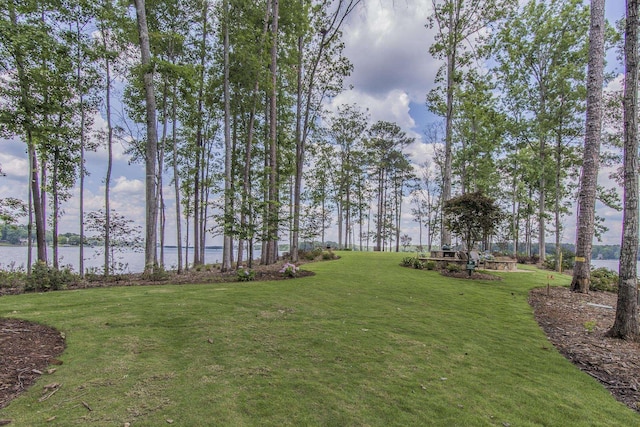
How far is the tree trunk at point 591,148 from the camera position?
7688 millimetres

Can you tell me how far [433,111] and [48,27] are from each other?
17.1m

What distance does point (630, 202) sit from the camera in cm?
453

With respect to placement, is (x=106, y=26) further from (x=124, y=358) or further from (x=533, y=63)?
(x=533, y=63)

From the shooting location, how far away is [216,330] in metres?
4.13

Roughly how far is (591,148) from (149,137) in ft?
41.5

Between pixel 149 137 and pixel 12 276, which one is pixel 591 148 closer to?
pixel 149 137

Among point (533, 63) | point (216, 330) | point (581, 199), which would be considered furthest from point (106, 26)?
point (533, 63)

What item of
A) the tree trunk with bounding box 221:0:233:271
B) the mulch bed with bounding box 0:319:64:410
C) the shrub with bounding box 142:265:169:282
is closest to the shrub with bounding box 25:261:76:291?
the shrub with bounding box 142:265:169:282

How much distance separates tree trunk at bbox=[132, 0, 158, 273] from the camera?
869 centimetres

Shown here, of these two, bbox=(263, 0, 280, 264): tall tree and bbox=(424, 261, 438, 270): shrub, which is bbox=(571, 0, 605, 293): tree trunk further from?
bbox=(263, 0, 280, 264): tall tree

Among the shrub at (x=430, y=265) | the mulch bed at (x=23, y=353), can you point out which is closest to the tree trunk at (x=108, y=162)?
the mulch bed at (x=23, y=353)

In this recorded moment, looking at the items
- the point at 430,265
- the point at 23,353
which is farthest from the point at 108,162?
the point at 430,265

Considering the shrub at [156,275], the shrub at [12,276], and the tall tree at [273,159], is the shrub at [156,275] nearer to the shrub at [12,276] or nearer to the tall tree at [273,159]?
the shrub at [12,276]

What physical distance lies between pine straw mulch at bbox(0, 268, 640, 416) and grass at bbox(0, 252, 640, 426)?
0.17 meters
